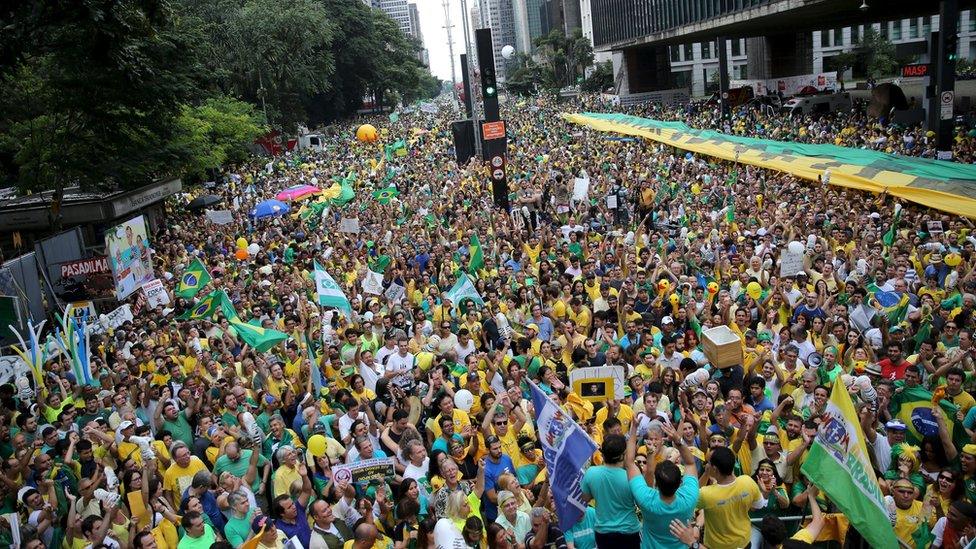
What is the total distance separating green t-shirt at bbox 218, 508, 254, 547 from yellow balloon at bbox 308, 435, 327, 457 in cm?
100

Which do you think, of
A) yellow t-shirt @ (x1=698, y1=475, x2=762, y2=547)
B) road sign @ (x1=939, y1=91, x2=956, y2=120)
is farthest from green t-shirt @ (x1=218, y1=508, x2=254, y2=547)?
road sign @ (x1=939, y1=91, x2=956, y2=120)

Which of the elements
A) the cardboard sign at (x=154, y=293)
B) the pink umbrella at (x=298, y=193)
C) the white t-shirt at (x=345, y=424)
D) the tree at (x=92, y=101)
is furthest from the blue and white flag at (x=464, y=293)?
the pink umbrella at (x=298, y=193)

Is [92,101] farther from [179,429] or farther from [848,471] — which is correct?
[848,471]

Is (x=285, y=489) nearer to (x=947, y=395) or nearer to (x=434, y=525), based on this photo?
(x=434, y=525)

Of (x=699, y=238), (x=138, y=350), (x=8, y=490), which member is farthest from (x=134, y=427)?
(x=699, y=238)

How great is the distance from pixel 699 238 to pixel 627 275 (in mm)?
1600

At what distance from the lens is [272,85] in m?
50.5

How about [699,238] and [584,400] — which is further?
[699,238]

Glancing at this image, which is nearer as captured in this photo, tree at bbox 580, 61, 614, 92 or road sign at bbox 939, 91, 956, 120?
road sign at bbox 939, 91, 956, 120

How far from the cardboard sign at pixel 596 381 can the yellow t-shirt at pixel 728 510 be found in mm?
2139

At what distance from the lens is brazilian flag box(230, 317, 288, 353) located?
1022 centimetres

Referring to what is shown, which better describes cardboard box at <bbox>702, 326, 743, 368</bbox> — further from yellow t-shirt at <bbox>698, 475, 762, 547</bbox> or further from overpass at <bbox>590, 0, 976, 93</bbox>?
overpass at <bbox>590, 0, 976, 93</bbox>

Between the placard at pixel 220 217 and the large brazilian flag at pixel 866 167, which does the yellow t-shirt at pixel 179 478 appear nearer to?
the large brazilian flag at pixel 866 167

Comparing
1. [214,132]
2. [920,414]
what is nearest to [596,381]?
[920,414]
